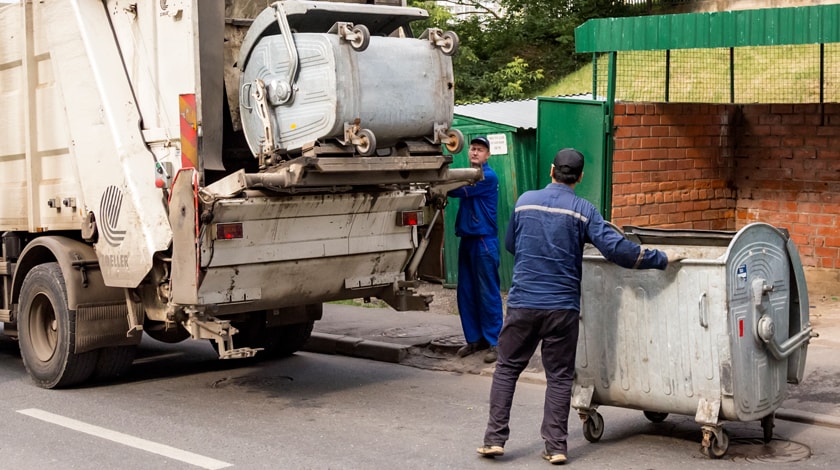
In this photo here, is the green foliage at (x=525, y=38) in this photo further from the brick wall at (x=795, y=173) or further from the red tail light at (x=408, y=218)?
the red tail light at (x=408, y=218)

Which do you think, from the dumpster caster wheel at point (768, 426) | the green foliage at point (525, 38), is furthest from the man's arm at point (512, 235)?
the green foliage at point (525, 38)

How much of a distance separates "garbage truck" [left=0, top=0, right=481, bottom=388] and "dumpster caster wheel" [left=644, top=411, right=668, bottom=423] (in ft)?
6.58

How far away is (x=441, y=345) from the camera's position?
29.2 feet

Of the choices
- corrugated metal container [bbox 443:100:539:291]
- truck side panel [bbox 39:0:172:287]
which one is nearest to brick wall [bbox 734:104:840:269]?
corrugated metal container [bbox 443:100:539:291]

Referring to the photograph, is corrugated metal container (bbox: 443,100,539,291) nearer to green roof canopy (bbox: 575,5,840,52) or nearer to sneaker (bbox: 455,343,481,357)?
green roof canopy (bbox: 575,5,840,52)

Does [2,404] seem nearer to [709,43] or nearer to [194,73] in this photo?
[194,73]

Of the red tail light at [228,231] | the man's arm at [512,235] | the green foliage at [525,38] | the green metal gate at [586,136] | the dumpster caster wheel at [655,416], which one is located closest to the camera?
the man's arm at [512,235]

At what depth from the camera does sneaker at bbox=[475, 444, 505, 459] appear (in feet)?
18.9

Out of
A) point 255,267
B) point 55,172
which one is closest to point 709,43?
point 255,267

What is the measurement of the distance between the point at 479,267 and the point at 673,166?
11.1 feet

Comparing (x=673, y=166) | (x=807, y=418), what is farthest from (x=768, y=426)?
(x=673, y=166)

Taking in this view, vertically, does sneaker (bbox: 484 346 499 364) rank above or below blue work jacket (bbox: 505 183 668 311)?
below

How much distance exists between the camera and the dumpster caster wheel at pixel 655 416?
20.8ft

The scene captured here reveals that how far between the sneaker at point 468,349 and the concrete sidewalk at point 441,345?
1.8 inches
